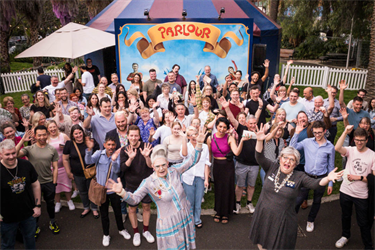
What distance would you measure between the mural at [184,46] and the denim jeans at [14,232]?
25.7ft

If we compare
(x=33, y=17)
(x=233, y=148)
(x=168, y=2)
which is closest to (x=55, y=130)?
(x=233, y=148)

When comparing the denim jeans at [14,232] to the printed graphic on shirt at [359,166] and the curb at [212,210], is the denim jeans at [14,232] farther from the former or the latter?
the printed graphic on shirt at [359,166]

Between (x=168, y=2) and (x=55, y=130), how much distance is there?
29.6 feet

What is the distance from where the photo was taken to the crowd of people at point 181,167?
362cm

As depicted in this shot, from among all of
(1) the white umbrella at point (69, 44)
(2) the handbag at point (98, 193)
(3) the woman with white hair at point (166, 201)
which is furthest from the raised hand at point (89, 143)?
(1) the white umbrella at point (69, 44)

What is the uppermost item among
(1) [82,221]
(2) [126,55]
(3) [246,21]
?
(3) [246,21]

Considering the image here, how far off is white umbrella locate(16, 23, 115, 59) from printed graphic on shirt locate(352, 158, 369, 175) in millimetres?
7587

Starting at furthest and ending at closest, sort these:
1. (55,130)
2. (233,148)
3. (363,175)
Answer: (55,130) < (233,148) < (363,175)

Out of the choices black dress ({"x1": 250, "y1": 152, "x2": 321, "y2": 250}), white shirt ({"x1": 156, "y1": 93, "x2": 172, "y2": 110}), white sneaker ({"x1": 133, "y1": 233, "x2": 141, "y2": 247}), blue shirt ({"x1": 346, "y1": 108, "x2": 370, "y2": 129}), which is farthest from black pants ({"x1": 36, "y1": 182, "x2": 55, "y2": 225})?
blue shirt ({"x1": 346, "y1": 108, "x2": 370, "y2": 129})

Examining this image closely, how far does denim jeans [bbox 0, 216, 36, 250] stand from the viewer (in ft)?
12.9

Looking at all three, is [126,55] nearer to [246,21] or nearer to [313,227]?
[246,21]

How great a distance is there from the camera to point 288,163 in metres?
3.57

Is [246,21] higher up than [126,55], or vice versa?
[246,21]

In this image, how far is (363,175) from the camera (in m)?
4.41
